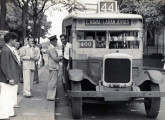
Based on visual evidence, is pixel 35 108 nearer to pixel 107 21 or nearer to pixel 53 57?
pixel 53 57

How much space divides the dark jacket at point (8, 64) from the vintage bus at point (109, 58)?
5.32ft

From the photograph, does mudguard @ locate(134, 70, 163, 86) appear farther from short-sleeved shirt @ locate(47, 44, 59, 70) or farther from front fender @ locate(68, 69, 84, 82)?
short-sleeved shirt @ locate(47, 44, 59, 70)

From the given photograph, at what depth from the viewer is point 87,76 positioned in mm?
10156

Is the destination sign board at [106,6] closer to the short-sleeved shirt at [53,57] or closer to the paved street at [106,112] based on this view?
the short-sleeved shirt at [53,57]

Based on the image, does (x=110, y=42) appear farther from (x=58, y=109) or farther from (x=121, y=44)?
(x=58, y=109)

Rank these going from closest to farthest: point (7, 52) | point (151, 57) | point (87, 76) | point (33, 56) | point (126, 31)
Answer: point (7, 52)
point (87, 76)
point (126, 31)
point (33, 56)
point (151, 57)

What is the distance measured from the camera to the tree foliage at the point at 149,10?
2956 centimetres

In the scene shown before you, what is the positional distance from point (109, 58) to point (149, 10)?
67.7 feet

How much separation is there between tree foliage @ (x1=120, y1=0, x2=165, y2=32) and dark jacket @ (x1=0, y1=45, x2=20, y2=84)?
2172cm

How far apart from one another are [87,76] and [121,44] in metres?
1.43

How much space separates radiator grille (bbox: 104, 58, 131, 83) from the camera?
9680 mm

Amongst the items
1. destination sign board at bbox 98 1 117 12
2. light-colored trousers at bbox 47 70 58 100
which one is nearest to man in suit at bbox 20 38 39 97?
light-colored trousers at bbox 47 70 58 100

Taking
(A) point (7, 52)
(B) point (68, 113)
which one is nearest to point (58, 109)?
(B) point (68, 113)

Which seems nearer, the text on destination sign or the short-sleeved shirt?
the text on destination sign
